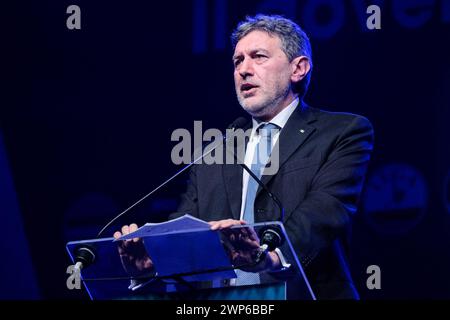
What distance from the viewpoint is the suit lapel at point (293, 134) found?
2.60 meters

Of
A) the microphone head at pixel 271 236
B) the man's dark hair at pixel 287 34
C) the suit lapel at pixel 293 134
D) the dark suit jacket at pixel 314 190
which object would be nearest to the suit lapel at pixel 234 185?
the dark suit jacket at pixel 314 190

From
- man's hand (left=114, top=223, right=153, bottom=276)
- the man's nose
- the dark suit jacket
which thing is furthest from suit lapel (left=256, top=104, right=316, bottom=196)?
man's hand (left=114, top=223, right=153, bottom=276)

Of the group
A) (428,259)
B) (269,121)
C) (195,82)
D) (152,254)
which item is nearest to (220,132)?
(195,82)

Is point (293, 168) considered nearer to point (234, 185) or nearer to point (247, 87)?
point (234, 185)

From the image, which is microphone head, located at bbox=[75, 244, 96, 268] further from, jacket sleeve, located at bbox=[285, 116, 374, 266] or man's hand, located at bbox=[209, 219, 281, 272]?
jacket sleeve, located at bbox=[285, 116, 374, 266]

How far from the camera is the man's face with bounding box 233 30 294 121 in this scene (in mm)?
2832

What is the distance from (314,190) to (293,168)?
130 mm

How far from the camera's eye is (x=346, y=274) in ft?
7.98

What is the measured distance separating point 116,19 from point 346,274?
6.22 feet

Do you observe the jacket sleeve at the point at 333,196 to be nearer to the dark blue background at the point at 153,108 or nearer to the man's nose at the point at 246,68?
the man's nose at the point at 246,68

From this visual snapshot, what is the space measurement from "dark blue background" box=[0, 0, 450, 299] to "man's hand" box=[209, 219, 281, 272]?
1.46m

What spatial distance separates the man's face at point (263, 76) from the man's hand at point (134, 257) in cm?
99

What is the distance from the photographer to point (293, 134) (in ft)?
8.74
